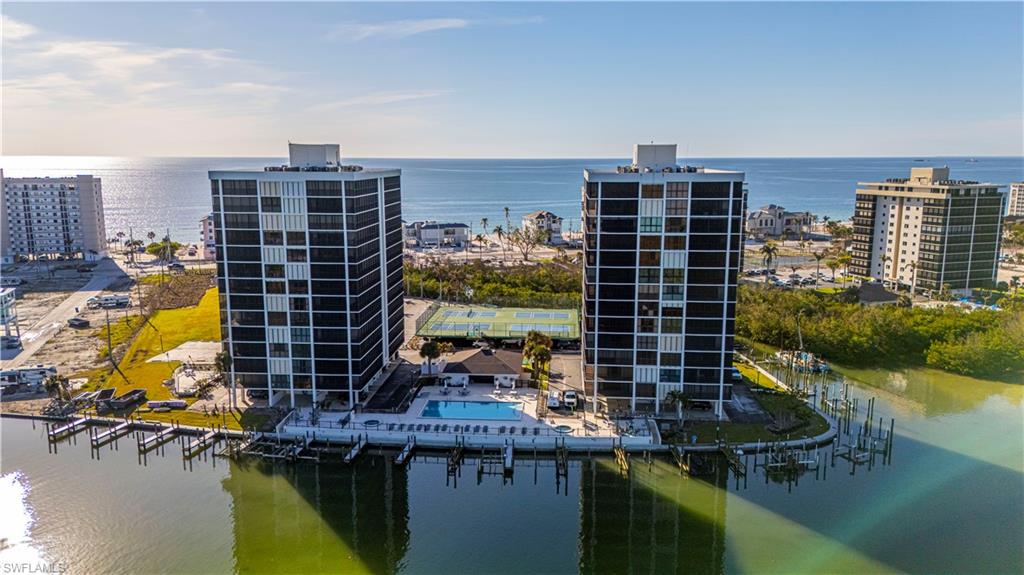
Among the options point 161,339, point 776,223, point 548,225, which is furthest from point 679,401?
point 776,223

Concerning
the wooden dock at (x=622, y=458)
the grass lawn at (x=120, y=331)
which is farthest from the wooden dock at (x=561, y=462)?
the grass lawn at (x=120, y=331)

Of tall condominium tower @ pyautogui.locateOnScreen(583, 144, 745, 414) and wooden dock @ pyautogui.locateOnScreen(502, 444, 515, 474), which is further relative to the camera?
tall condominium tower @ pyautogui.locateOnScreen(583, 144, 745, 414)

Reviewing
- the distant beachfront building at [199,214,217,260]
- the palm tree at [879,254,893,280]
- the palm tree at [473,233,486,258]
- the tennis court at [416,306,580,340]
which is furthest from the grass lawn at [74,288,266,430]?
the palm tree at [879,254,893,280]

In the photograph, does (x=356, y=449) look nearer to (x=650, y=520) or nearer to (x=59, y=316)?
(x=650, y=520)

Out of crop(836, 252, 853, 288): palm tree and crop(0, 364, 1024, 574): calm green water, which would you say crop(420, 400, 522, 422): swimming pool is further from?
crop(836, 252, 853, 288): palm tree

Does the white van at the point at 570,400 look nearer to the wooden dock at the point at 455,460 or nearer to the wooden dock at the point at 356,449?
the wooden dock at the point at 455,460

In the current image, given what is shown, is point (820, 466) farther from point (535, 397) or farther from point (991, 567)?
point (535, 397)
